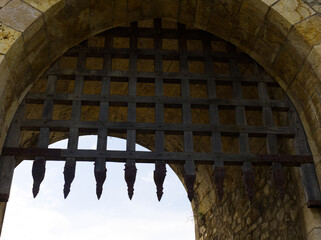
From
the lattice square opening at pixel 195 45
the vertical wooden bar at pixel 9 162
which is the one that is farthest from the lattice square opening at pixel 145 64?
the vertical wooden bar at pixel 9 162

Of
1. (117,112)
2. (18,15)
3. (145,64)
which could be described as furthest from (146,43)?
(18,15)

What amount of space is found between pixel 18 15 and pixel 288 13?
1.72m

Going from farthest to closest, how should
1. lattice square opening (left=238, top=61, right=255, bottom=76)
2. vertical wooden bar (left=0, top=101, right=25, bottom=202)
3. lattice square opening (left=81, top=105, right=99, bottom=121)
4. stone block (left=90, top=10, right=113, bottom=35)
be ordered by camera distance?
lattice square opening (left=81, top=105, right=99, bottom=121) < lattice square opening (left=238, top=61, right=255, bottom=76) < stone block (left=90, top=10, right=113, bottom=35) < vertical wooden bar (left=0, top=101, right=25, bottom=202)

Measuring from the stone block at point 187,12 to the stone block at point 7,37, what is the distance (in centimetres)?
Result: 128

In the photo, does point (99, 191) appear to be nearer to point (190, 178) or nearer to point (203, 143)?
point (190, 178)

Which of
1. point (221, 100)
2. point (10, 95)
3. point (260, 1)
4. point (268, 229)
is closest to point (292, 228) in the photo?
point (268, 229)

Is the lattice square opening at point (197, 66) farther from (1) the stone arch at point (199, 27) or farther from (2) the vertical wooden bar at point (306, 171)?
(2) the vertical wooden bar at point (306, 171)

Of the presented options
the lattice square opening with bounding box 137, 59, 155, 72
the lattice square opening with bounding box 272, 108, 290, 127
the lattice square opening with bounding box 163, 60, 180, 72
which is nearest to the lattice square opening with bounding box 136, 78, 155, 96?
the lattice square opening with bounding box 137, 59, 155, 72

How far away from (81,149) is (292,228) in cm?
171

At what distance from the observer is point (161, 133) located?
2.89 meters

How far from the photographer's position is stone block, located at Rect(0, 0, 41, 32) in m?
2.59

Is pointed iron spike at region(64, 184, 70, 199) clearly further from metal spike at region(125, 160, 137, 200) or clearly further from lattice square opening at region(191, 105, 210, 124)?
lattice square opening at region(191, 105, 210, 124)

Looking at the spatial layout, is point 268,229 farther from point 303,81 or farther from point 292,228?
point 303,81

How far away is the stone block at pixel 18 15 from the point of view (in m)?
2.59
